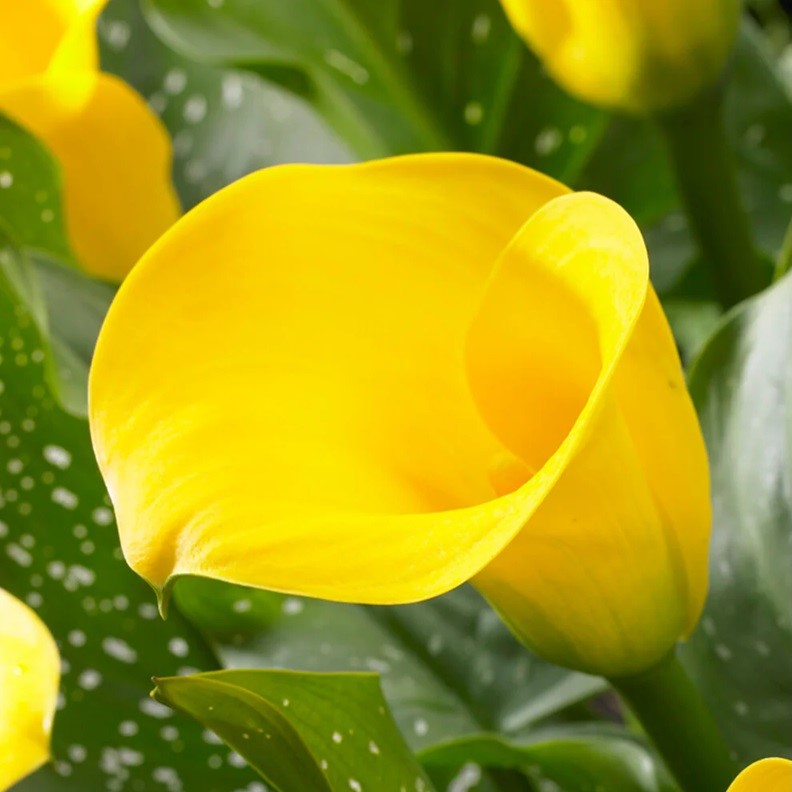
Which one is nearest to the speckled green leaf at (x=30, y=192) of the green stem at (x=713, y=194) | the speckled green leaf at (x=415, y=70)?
the speckled green leaf at (x=415, y=70)

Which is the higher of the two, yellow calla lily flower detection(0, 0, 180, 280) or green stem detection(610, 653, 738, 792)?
green stem detection(610, 653, 738, 792)

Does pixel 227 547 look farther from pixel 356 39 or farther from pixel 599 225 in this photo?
pixel 356 39

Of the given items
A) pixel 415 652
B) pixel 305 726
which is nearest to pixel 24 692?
pixel 305 726

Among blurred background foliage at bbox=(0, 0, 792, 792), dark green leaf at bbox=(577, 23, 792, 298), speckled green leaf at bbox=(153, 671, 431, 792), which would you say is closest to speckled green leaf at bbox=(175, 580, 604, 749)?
blurred background foliage at bbox=(0, 0, 792, 792)

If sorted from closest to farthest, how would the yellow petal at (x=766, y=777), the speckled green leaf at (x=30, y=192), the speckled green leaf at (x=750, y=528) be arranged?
1. the yellow petal at (x=766, y=777)
2. the speckled green leaf at (x=750, y=528)
3. the speckled green leaf at (x=30, y=192)

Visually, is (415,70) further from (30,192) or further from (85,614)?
(85,614)

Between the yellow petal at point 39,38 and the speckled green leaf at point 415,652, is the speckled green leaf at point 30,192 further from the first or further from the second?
the speckled green leaf at point 415,652

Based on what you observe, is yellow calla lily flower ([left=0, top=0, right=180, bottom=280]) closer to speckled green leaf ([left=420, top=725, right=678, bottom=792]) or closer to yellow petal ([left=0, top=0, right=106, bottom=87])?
yellow petal ([left=0, top=0, right=106, bottom=87])
